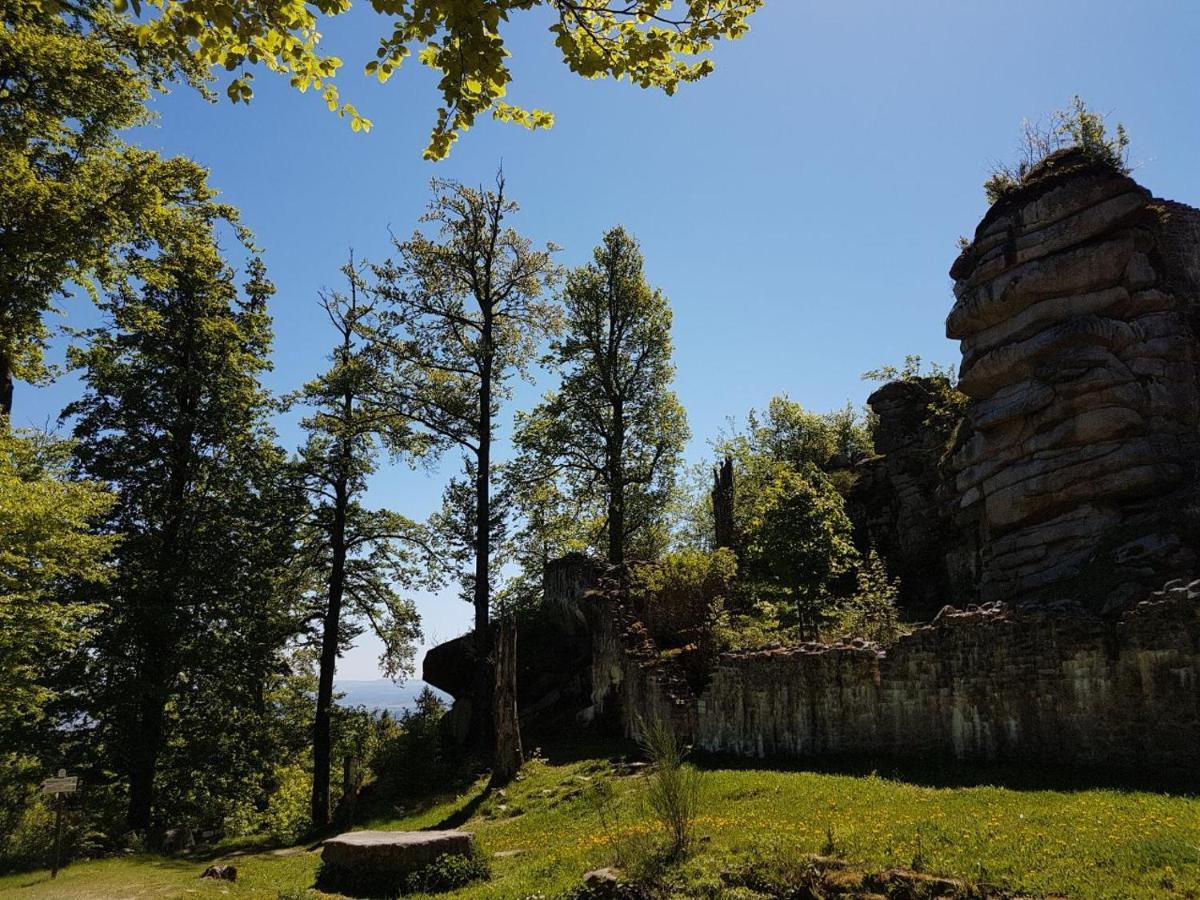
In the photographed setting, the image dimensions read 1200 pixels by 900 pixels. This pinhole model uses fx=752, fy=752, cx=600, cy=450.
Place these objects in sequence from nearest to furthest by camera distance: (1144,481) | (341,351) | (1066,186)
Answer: (1144,481) → (1066,186) → (341,351)

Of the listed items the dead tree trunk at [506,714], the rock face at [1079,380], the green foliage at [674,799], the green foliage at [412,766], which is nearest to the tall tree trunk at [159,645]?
the green foliage at [412,766]

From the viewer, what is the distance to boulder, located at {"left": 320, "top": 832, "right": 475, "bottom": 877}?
11141 millimetres

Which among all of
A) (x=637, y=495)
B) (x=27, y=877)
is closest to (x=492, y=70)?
(x=27, y=877)

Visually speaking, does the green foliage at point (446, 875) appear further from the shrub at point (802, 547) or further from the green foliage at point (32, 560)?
the shrub at point (802, 547)

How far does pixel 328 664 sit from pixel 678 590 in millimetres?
10680

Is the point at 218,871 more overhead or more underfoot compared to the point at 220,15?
more underfoot

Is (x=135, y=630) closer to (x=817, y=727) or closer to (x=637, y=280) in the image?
(x=817, y=727)

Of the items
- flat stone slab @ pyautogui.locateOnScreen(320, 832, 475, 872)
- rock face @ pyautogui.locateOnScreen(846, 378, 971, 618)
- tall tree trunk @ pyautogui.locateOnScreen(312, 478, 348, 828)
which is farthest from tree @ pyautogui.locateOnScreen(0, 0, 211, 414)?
rock face @ pyautogui.locateOnScreen(846, 378, 971, 618)

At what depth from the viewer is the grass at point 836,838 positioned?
7.25 metres

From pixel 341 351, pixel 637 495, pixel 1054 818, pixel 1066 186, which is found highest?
pixel 1066 186

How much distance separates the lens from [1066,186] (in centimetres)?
2169

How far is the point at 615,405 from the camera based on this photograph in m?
29.5

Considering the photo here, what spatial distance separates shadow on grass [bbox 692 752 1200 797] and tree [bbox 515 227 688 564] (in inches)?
581

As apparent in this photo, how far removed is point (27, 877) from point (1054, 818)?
18.5 m
